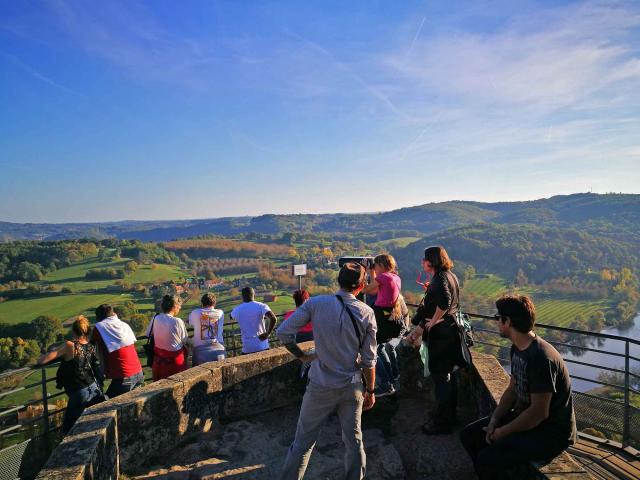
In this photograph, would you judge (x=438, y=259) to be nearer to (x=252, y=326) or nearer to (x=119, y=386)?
(x=252, y=326)

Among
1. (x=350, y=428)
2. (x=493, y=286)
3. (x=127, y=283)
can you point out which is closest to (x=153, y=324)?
(x=350, y=428)

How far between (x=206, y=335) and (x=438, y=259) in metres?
3.12

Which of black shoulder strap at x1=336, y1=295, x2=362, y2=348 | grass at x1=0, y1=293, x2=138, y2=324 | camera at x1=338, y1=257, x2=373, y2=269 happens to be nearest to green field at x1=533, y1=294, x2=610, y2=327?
grass at x1=0, y1=293, x2=138, y2=324

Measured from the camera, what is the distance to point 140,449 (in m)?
3.62

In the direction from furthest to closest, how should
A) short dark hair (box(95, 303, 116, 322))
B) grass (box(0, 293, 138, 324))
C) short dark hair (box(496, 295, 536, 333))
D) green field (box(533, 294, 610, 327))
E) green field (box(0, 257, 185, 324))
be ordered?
green field (box(533, 294, 610, 327)) → green field (box(0, 257, 185, 324)) → grass (box(0, 293, 138, 324)) → short dark hair (box(95, 303, 116, 322)) → short dark hair (box(496, 295, 536, 333))

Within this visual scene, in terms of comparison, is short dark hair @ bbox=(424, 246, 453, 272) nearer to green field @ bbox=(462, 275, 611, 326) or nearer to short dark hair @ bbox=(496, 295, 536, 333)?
short dark hair @ bbox=(496, 295, 536, 333)

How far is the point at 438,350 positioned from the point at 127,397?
2915mm

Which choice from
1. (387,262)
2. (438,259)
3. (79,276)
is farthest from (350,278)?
(79,276)

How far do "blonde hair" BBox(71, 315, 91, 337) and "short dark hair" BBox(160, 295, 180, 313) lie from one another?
79 centimetres

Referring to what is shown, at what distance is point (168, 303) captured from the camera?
4.85 m

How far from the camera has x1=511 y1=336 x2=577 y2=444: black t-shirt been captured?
8.47 ft

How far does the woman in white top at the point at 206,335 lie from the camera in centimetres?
521

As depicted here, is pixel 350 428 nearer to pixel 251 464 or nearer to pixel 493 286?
pixel 251 464

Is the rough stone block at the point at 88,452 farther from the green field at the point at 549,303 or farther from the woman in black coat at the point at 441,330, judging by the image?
the green field at the point at 549,303
